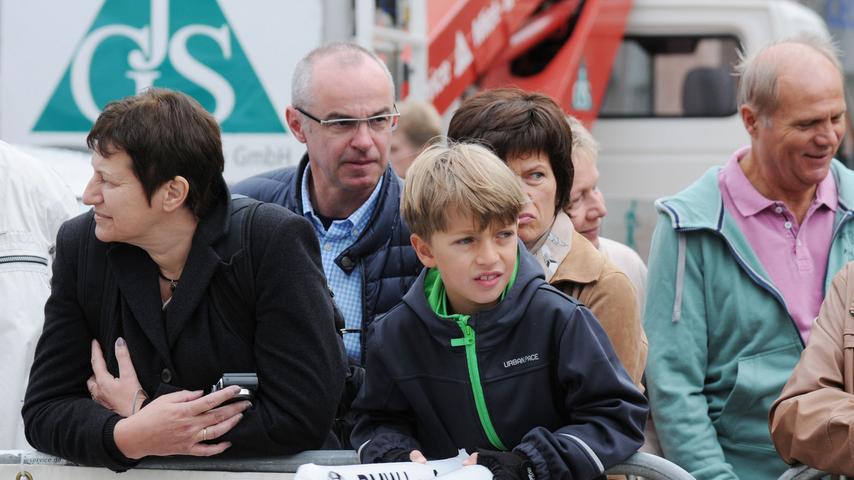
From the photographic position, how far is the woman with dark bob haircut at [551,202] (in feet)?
10.9

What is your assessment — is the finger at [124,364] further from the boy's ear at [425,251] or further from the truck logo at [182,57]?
the truck logo at [182,57]

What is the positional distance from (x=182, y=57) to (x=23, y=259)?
2482 mm

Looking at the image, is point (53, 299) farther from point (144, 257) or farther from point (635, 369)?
point (635, 369)

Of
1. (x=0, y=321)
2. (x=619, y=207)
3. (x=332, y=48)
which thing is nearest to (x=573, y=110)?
(x=619, y=207)

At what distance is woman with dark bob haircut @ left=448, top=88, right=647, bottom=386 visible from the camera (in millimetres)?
3332

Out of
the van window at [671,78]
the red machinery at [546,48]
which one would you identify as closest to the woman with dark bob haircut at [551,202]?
the red machinery at [546,48]

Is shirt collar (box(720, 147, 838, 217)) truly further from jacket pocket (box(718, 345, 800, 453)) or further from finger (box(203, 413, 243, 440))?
finger (box(203, 413, 243, 440))

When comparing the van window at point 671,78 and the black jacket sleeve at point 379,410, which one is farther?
the van window at point 671,78

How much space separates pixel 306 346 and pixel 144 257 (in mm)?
481

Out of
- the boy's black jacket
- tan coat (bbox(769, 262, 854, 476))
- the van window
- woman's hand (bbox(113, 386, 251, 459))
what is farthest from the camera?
the van window

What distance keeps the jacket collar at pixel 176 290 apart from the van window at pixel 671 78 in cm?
675

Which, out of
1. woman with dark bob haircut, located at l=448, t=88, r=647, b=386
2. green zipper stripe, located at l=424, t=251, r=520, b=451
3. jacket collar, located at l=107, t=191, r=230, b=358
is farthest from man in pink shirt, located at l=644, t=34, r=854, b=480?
jacket collar, located at l=107, t=191, r=230, b=358

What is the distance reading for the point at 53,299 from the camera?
327 cm

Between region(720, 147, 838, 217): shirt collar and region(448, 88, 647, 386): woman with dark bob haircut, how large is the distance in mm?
677
